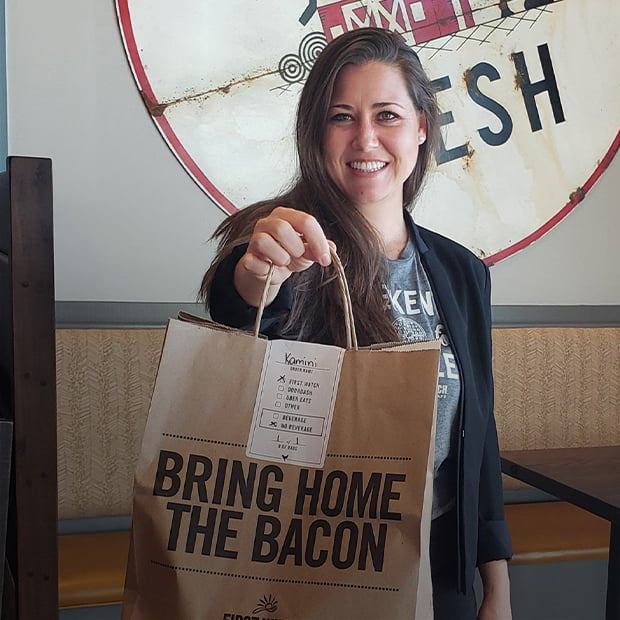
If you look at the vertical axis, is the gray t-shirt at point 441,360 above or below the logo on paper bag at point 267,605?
above

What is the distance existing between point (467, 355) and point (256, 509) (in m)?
0.40

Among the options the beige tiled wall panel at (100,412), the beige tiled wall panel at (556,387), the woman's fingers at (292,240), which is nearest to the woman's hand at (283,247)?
the woman's fingers at (292,240)

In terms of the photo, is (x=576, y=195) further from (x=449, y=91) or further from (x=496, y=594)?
(x=496, y=594)

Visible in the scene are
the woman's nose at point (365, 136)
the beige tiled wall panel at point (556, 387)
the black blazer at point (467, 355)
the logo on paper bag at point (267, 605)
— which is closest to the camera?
the logo on paper bag at point (267, 605)

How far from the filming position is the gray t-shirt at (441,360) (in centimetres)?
108

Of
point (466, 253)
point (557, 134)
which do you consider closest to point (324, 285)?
point (466, 253)

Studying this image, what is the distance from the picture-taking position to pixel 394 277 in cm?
114

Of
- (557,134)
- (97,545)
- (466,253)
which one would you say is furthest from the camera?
(557,134)

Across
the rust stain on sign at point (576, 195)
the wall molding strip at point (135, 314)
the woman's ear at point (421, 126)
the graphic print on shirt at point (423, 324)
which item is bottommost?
the wall molding strip at point (135, 314)

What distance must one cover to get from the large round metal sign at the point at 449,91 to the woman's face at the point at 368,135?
31.4 inches

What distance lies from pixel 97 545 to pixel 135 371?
0.38m

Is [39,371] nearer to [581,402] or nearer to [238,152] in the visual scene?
[238,152]

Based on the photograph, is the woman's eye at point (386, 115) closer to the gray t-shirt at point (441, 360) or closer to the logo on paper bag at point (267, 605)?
the gray t-shirt at point (441, 360)

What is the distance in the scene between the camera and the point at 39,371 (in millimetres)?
994
